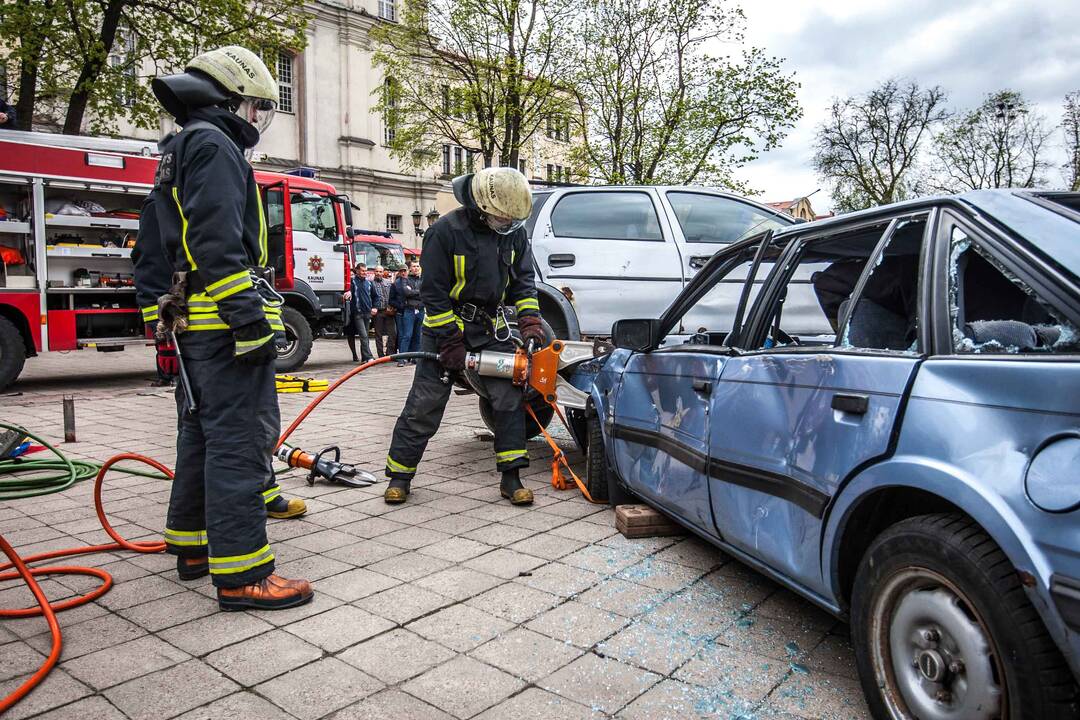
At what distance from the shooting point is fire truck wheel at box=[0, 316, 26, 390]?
9.95m

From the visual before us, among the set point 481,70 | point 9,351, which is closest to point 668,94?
point 481,70

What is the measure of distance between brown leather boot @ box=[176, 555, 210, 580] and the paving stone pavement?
5cm

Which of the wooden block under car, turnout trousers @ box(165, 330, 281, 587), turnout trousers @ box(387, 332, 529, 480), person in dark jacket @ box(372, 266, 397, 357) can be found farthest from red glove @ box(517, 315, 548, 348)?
person in dark jacket @ box(372, 266, 397, 357)

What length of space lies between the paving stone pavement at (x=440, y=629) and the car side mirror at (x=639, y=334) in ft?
3.22

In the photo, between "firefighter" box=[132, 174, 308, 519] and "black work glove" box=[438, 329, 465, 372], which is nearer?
"firefighter" box=[132, 174, 308, 519]

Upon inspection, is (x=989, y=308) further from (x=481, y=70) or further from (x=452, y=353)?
(x=481, y=70)

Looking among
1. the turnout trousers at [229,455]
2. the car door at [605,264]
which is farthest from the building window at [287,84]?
the turnout trousers at [229,455]

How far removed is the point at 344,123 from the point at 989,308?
1286 inches

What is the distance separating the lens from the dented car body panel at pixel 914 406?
68.3 inches

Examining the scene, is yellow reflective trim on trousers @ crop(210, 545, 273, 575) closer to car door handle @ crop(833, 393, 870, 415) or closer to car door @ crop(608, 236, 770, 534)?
car door @ crop(608, 236, 770, 534)

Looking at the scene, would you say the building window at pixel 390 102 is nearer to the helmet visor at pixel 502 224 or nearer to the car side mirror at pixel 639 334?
the helmet visor at pixel 502 224

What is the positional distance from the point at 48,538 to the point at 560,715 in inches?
122

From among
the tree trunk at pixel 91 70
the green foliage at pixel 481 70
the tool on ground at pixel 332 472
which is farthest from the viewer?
the green foliage at pixel 481 70

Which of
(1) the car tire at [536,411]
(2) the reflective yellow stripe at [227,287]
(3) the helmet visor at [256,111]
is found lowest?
(1) the car tire at [536,411]
